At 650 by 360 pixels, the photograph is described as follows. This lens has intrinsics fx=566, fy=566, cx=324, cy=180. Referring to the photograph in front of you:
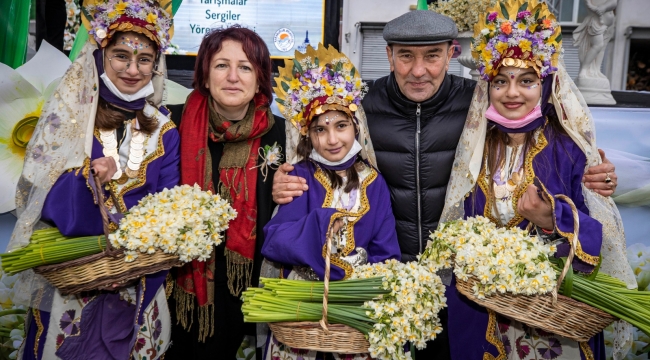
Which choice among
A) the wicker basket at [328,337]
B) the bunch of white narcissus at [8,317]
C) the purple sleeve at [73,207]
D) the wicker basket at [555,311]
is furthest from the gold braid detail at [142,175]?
the bunch of white narcissus at [8,317]

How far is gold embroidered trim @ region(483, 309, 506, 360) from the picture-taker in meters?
2.55

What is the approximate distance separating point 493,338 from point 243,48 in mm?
1827

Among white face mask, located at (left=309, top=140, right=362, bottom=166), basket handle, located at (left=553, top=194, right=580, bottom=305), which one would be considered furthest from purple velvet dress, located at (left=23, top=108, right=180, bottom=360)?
basket handle, located at (left=553, top=194, right=580, bottom=305)

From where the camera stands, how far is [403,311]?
7.02ft

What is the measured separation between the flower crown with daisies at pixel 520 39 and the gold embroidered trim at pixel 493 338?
3.60 ft

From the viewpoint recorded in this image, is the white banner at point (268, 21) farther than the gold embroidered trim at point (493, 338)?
Yes

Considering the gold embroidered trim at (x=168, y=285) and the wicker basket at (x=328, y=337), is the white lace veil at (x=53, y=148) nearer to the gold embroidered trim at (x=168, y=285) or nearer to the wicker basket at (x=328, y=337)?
the gold embroidered trim at (x=168, y=285)

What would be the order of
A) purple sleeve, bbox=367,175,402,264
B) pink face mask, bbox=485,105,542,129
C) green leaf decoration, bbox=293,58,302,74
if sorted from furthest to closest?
green leaf decoration, bbox=293,58,302,74, purple sleeve, bbox=367,175,402,264, pink face mask, bbox=485,105,542,129

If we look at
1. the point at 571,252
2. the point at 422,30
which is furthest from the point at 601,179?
the point at 422,30

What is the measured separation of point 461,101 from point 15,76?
278 cm

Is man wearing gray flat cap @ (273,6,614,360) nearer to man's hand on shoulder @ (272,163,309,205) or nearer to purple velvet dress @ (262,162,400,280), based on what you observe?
purple velvet dress @ (262,162,400,280)

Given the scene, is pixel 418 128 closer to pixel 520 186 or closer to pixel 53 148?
pixel 520 186

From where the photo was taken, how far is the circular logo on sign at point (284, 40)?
564 cm

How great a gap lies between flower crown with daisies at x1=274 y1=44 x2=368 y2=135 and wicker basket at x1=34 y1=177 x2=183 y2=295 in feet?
3.08
